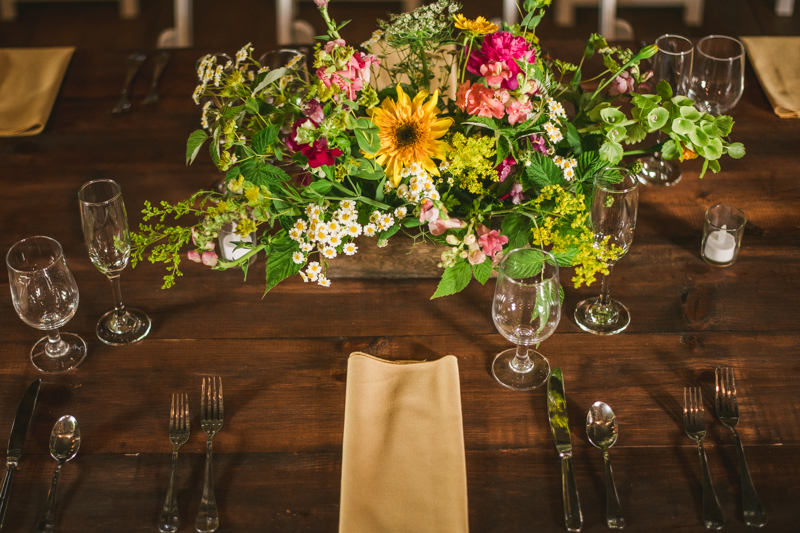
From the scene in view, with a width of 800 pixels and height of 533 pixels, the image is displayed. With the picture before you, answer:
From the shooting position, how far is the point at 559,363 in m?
1.19

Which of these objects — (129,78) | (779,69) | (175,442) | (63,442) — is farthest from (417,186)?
(779,69)

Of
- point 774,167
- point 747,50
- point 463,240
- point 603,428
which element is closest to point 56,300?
point 463,240

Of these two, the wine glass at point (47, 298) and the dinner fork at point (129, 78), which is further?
the dinner fork at point (129, 78)

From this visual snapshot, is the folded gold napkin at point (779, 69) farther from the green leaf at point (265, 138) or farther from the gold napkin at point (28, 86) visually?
the gold napkin at point (28, 86)

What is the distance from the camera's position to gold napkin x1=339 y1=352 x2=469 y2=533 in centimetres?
99

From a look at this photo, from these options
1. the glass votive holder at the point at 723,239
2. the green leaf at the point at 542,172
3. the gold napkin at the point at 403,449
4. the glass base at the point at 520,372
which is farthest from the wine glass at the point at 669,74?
the gold napkin at the point at 403,449

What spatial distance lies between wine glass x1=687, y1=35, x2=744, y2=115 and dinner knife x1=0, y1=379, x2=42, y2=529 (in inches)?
51.0

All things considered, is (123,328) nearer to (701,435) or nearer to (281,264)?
(281,264)

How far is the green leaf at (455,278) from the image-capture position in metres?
1.17

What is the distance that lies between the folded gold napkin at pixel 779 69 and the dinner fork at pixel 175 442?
1377mm

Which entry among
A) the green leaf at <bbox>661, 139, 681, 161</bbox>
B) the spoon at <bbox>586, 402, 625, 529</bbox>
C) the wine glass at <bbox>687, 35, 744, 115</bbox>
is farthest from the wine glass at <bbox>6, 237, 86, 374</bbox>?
the wine glass at <bbox>687, 35, 744, 115</bbox>

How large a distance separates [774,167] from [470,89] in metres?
0.81

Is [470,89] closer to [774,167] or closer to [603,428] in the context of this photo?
[603,428]

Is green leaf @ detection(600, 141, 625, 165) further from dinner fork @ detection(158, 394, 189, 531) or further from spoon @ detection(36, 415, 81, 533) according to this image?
spoon @ detection(36, 415, 81, 533)
